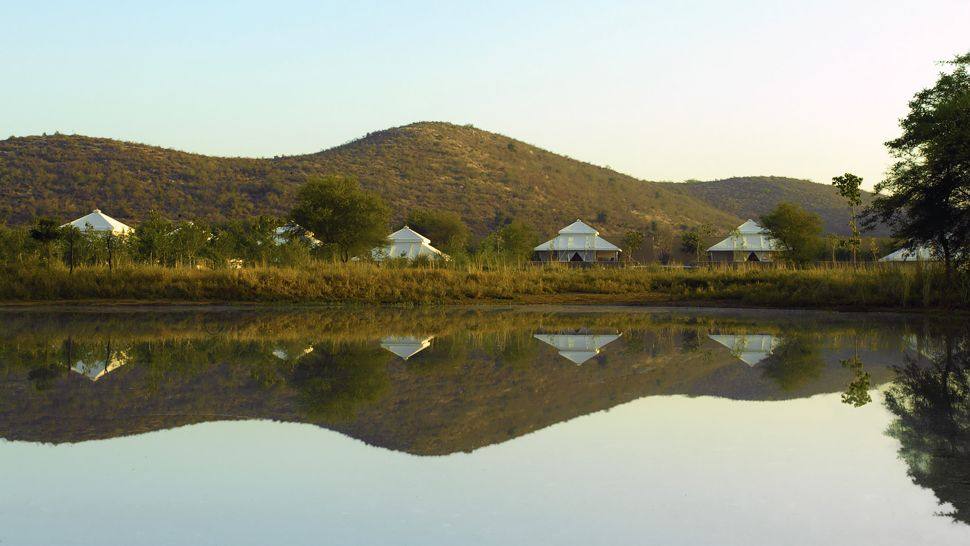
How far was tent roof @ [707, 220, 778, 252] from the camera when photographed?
215 ft

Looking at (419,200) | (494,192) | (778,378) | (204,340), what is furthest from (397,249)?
(778,378)

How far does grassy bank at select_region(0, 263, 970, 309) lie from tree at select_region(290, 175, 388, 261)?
12751 millimetres

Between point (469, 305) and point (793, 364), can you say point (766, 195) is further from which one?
point (793, 364)

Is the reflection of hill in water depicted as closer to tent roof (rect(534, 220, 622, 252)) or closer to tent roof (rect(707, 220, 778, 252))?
tent roof (rect(707, 220, 778, 252))

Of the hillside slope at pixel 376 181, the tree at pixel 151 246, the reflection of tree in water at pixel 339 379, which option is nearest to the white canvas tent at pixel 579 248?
the hillside slope at pixel 376 181

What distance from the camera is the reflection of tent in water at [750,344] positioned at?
13555 millimetres

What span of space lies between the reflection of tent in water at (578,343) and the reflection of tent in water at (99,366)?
6.16 meters

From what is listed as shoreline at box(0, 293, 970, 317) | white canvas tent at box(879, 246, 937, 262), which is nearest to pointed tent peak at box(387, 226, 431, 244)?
white canvas tent at box(879, 246, 937, 262)

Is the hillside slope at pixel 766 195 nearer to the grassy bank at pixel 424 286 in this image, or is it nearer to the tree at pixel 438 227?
the tree at pixel 438 227

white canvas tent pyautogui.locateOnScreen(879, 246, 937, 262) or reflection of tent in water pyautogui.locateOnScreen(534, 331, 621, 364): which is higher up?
white canvas tent pyautogui.locateOnScreen(879, 246, 937, 262)

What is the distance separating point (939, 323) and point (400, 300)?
13.9 meters

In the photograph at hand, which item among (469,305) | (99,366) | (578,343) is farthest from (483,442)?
(469,305)

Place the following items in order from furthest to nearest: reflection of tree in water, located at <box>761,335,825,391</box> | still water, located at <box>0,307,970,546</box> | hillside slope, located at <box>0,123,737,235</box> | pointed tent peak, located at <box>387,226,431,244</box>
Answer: hillside slope, located at <box>0,123,737,235</box>
pointed tent peak, located at <box>387,226,431,244</box>
reflection of tree in water, located at <box>761,335,825,391</box>
still water, located at <box>0,307,970,546</box>

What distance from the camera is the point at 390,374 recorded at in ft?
37.8
